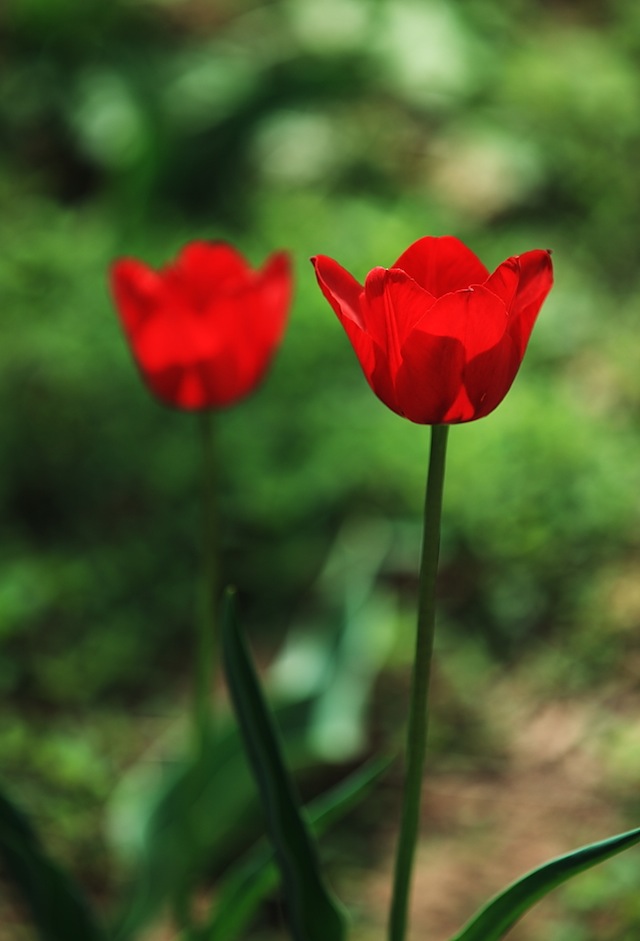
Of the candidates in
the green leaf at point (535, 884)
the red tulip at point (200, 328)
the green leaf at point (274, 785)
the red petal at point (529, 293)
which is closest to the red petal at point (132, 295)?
the red tulip at point (200, 328)

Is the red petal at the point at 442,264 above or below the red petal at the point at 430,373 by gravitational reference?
above

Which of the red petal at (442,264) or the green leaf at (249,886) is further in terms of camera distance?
the green leaf at (249,886)

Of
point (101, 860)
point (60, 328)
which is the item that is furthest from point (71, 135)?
point (101, 860)

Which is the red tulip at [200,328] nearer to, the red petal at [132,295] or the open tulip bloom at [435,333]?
the red petal at [132,295]

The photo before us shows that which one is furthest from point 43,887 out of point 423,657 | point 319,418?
point 319,418

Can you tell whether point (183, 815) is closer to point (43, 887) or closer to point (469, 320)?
point (43, 887)

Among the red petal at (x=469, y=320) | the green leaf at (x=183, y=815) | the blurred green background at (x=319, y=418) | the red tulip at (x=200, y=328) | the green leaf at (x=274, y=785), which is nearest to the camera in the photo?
the red petal at (x=469, y=320)

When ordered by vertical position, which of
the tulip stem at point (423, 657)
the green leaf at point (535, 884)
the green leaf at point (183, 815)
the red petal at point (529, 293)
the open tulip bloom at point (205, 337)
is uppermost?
the red petal at point (529, 293)
